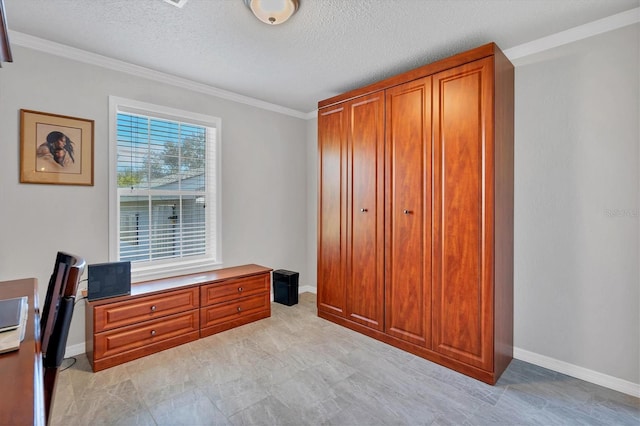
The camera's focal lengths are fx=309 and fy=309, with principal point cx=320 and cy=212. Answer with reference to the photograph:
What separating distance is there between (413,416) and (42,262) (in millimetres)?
3011

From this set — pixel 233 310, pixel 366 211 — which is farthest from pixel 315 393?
pixel 366 211

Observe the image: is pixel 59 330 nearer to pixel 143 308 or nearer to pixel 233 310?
pixel 143 308

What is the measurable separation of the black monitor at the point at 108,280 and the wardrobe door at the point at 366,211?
2.05 m

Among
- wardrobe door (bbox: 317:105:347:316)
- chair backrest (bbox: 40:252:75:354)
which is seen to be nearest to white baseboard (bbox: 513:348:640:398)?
wardrobe door (bbox: 317:105:347:316)

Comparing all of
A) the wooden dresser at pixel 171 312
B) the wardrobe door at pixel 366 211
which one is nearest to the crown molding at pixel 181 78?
the wardrobe door at pixel 366 211

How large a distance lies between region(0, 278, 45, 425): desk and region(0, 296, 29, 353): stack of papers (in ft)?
0.07

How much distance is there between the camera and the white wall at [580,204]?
2135 millimetres

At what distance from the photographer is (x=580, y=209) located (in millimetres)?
2311

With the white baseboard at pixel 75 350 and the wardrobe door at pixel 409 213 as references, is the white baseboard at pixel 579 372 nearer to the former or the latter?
the wardrobe door at pixel 409 213

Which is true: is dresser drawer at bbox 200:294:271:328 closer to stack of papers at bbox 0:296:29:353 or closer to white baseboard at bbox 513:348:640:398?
stack of papers at bbox 0:296:29:353

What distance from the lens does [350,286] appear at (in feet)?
10.6

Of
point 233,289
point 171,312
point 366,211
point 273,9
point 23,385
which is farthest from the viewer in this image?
point 233,289

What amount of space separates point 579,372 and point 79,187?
4.27 metres

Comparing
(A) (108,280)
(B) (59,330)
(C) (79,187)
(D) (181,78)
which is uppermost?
(D) (181,78)
